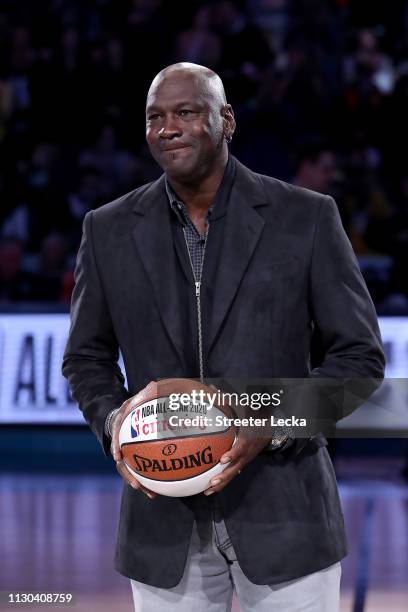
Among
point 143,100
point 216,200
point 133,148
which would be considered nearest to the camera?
point 216,200

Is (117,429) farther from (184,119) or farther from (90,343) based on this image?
(184,119)

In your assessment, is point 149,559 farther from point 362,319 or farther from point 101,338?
point 362,319

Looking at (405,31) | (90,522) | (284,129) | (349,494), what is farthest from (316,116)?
(90,522)

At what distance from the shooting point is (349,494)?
716 cm

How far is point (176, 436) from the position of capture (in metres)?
2.18

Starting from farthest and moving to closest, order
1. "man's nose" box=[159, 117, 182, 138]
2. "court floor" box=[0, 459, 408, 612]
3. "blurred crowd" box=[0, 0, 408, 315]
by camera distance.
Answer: "blurred crowd" box=[0, 0, 408, 315]
"court floor" box=[0, 459, 408, 612]
"man's nose" box=[159, 117, 182, 138]

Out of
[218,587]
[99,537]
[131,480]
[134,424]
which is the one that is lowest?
[99,537]

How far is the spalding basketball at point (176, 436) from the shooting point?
212 centimetres

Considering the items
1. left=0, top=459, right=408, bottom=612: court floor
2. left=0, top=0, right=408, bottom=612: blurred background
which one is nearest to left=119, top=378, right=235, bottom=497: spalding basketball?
left=0, top=459, right=408, bottom=612: court floor

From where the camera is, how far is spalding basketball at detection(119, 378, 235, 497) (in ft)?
6.97

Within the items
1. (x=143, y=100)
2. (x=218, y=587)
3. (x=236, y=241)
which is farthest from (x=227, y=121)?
(x=143, y=100)

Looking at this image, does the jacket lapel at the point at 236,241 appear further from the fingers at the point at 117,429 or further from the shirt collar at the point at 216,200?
the fingers at the point at 117,429

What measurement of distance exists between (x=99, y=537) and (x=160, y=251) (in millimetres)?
3842

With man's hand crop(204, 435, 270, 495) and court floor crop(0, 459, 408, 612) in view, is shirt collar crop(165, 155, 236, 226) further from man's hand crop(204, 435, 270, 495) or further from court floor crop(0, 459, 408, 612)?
court floor crop(0, 459, 408, 612)
